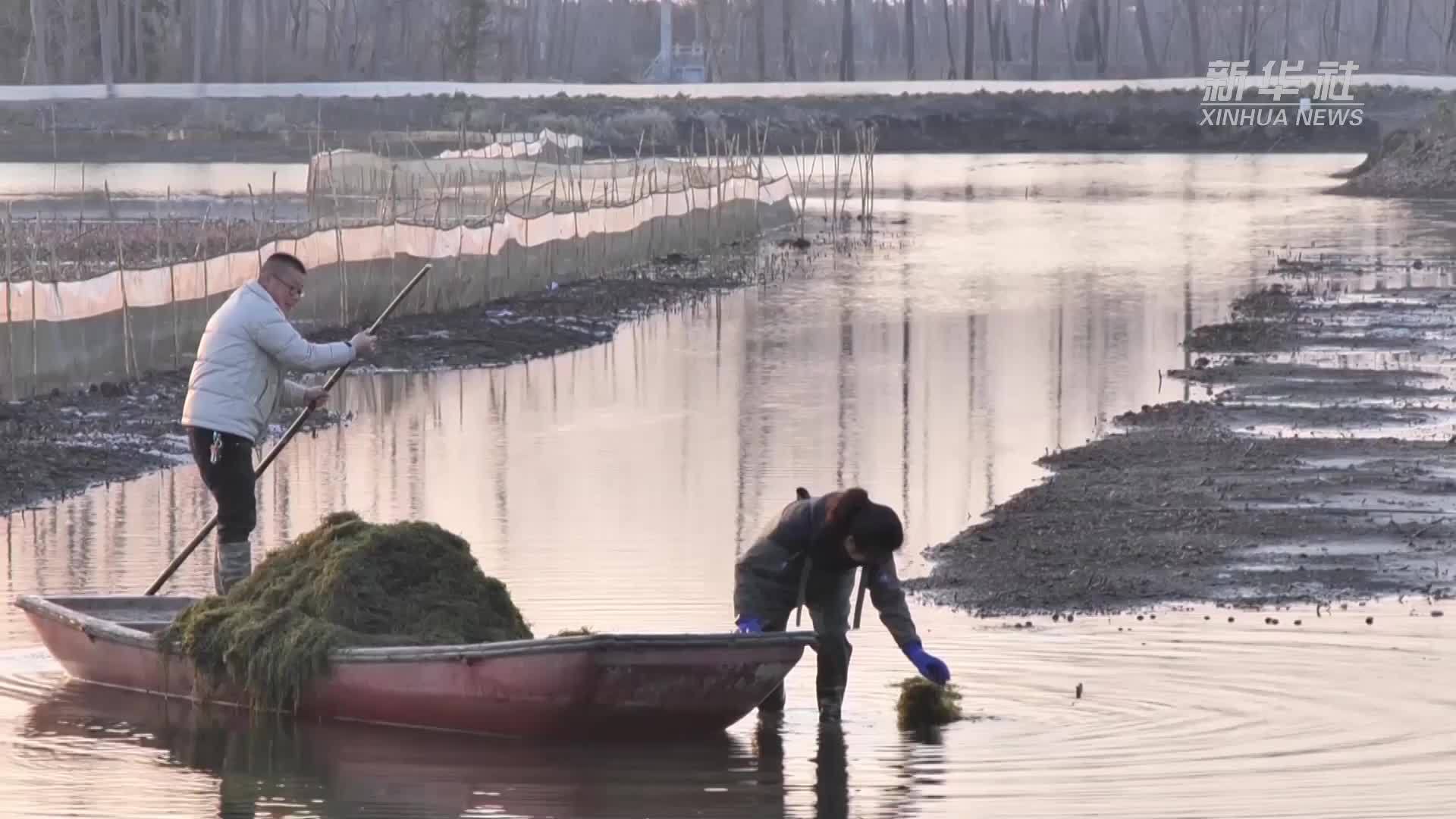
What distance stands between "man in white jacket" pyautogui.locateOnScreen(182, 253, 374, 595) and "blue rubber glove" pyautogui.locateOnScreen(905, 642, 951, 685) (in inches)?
112

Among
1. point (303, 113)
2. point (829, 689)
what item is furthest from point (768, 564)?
point (303, 113)

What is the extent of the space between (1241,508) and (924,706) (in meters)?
5.17

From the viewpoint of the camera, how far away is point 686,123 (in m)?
87.1

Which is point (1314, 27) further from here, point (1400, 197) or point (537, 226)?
point (537, 226)

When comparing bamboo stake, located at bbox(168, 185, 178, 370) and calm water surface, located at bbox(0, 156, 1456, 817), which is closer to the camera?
calm water surface, located at bbox(0, 156, 1456, 817)

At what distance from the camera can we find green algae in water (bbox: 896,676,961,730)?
1050 cm

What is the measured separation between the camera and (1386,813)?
9.05m

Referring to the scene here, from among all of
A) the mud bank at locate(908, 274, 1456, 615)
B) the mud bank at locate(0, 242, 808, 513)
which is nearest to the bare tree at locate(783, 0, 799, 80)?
the mud bank at locate(0, 242, 808, 513)

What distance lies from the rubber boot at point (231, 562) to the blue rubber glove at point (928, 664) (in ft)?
10.2

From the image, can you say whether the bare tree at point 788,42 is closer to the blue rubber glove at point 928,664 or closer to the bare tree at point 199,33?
the bare tree at point 199,33

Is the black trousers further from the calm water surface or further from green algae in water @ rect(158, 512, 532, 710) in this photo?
the calm water surface

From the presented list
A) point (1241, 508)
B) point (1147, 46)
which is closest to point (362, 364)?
point (1241, 508)

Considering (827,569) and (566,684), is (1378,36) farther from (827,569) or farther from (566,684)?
(566,684)

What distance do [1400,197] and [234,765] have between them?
50.1m
